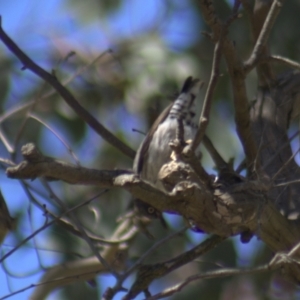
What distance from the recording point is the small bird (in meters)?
2.97

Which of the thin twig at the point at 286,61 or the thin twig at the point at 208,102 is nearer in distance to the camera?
the thin twig at the point at 208,102

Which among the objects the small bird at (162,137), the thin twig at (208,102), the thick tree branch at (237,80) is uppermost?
the small bird at (162,137)

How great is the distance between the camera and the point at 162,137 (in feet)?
9.84

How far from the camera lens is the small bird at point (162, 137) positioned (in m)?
2.97

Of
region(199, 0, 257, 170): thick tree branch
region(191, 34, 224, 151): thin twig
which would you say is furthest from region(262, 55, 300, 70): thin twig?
region(191, 34, 224, 151): thin twig

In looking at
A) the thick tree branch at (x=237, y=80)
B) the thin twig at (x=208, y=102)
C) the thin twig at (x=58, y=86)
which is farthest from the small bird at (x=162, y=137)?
the thin twig at (x=208, y=102)

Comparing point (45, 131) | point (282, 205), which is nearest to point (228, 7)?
point (45, 131)

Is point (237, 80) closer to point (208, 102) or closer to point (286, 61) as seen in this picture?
point (286, 61)

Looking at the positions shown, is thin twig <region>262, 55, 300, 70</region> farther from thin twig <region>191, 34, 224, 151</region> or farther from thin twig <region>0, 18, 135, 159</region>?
thin twig <region>0, 18, 135, 159</region>

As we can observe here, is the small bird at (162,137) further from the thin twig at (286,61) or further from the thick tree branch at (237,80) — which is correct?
the thin twig at (286,61)

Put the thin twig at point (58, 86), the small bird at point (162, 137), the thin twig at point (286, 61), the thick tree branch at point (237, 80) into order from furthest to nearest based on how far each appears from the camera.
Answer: the small bird at point (162, 137)
the thin twig at point (58, 86)
the thin twig at point (286, 61)
the thick tree branch at point (237, 80)

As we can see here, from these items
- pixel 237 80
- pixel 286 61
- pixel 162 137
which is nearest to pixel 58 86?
pixel 162 137

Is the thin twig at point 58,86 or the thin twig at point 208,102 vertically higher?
the thin twig at point 58,86

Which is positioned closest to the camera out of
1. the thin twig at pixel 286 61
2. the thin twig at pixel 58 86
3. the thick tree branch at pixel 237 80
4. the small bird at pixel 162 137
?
the thick tree branch at pixel 237 80
